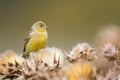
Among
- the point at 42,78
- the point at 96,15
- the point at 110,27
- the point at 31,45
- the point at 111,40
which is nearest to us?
the point at 42,78

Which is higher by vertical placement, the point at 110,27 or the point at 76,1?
the point at 76,1

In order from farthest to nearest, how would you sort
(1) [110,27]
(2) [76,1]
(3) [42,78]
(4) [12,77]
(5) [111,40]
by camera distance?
1. (2) [76,1]
2. (1) [110,27]
3. (5) [111,40]
4. (4) [12,77]
5. (3) [42,78]

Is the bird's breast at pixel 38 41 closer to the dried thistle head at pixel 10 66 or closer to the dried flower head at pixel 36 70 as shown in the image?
the dried thistle head at pixel 10 66

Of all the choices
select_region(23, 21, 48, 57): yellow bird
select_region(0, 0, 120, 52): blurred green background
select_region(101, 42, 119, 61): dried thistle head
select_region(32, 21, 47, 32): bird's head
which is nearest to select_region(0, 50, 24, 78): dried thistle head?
select_region(101, 42, 119, 61): dried thistle head

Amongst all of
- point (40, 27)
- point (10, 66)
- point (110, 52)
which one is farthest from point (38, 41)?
point (10, 66)

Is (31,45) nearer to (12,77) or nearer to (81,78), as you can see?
(12,77)

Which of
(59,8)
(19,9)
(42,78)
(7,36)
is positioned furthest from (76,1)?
(42,78)

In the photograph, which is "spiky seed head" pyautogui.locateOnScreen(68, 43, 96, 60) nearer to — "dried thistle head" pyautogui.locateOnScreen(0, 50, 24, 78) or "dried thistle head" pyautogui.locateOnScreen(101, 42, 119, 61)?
"dried thistle head" pyautogui.locateOnScreen(101, 42, 119, 61)
